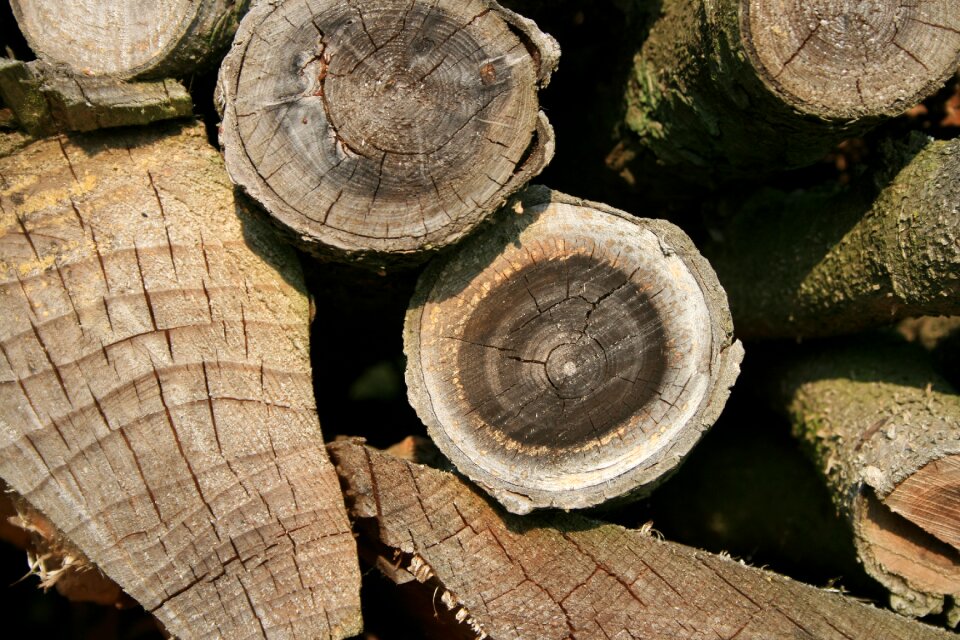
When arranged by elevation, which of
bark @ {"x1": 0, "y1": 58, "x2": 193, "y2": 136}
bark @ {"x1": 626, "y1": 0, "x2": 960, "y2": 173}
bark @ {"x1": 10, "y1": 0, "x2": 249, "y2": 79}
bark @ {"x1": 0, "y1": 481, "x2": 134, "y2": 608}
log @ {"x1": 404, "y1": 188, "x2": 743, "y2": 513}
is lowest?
bark @ {"x1": 0, "y1": 481, "x2": 134, "y2": 608}

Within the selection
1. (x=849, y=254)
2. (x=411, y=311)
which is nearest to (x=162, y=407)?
(x=411, y=311)

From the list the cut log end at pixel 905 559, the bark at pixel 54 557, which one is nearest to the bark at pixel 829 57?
the cut log end at pixel 905 559

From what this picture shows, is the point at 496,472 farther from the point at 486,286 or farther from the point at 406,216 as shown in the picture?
the point at 406,216

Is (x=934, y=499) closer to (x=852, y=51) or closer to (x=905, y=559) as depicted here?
(x=905, y=559)

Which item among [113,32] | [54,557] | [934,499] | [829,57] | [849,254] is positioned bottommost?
[54,557]

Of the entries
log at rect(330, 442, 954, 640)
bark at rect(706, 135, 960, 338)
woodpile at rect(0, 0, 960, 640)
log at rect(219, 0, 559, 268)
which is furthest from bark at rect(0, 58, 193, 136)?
bark at rect(706, 135, 960, 338)

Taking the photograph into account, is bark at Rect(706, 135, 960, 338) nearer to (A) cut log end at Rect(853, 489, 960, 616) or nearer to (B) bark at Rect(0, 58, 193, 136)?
(A) cut log end at Rect(853, 489, 960, 616)

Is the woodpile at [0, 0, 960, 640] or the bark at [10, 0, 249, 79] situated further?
the bark at [10, 0, 249, 79]
